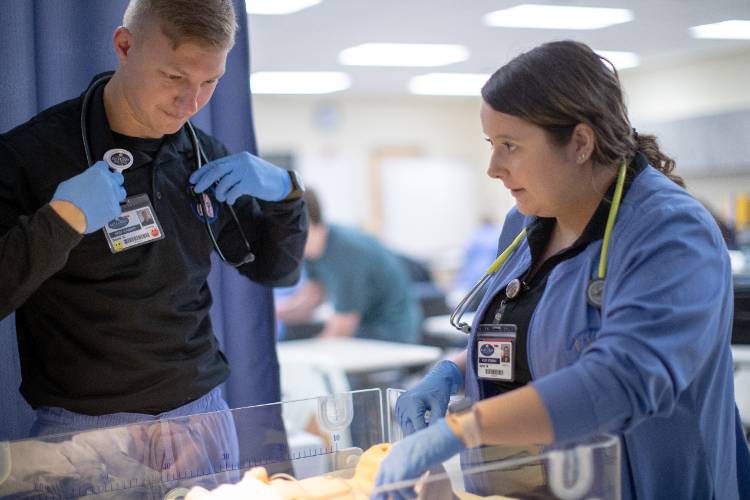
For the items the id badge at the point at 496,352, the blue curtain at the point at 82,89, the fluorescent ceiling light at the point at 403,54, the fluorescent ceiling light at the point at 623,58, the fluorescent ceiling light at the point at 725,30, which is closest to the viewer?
the id badge at the point at 496,352

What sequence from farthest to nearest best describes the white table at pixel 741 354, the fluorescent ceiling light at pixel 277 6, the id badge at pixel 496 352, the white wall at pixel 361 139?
the white wall at pixel 361 139
the fluorescent ceiling light at pixel 277 6
the white table at pixel 741 354
the id badge at pixel 496 352

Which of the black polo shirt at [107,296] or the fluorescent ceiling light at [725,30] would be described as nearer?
the black polo shirt at [107,296]

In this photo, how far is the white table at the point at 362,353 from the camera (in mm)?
4457

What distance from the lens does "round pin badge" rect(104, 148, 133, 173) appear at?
158 cm

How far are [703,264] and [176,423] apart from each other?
91 cm

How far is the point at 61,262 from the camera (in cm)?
139

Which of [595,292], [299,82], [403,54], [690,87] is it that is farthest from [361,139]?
[595,292]

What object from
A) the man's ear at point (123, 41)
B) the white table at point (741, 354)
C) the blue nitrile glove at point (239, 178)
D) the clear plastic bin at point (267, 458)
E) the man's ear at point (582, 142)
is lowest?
the white table at point (741, 354)

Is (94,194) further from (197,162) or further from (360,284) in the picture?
(360,284)

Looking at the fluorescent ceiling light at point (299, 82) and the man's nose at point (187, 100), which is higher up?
the man's nose at point (187, 100)

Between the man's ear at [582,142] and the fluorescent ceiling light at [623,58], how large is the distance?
7013mm

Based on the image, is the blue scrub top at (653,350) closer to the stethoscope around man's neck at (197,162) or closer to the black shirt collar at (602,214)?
the black shirt collar at (602,214)

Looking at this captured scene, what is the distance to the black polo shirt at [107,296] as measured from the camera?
1.56 m

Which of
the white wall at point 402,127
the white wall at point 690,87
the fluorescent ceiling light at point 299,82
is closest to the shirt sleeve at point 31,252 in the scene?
the fluorescent ceiling light at point 299,82
